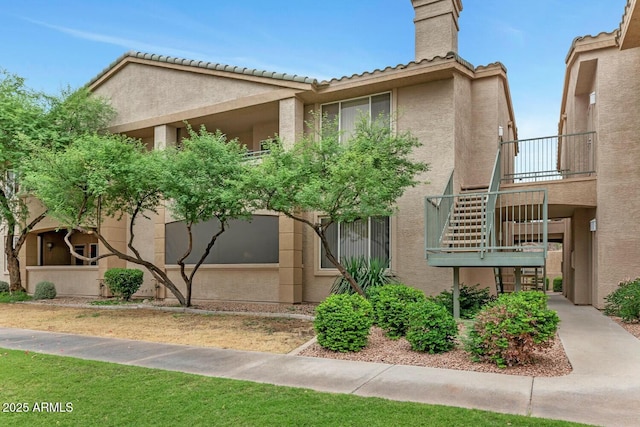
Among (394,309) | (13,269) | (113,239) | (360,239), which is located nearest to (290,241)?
(360,239)

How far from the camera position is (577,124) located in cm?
1548

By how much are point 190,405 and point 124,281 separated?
495 inches

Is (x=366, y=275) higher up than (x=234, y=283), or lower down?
higher up

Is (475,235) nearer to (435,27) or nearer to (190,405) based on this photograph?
(435,27)

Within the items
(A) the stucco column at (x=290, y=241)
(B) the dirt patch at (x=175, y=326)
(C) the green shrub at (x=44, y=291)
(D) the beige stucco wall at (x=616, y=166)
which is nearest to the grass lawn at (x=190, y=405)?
(B) the dirt patch at (x=175, y=326)

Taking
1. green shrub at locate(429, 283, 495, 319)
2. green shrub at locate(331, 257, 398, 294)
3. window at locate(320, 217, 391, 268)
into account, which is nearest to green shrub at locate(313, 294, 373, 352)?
green shrub at locate(429, 283, 495, 319)

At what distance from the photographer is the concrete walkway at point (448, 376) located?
16.1ft

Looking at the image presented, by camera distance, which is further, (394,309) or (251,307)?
(251,307)

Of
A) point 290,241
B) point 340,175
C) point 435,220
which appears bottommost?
point 290,241

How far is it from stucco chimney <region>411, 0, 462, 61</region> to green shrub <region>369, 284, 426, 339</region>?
794 centimetres

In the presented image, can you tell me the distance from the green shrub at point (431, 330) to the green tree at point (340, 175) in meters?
3.18

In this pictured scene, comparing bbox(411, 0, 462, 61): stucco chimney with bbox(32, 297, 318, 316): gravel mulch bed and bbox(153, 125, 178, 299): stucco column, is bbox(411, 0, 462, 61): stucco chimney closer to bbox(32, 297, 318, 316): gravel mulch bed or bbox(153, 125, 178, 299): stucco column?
bbox(32, 297, 318, 316): gravel mulch bed

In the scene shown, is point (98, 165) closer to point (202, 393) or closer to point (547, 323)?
point (202, 393)

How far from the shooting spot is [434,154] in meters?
12.8
